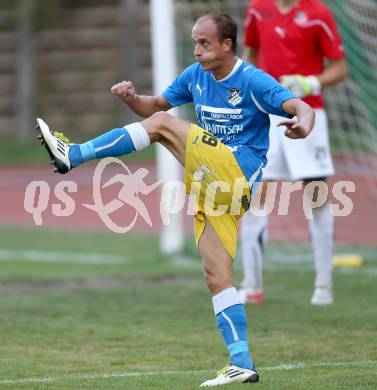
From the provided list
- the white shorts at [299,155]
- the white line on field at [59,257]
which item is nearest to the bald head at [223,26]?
the white shorts at [299,155]

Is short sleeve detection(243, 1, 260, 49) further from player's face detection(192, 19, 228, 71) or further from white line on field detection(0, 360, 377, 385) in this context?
white line on field detection(0, 360, 377, 385)

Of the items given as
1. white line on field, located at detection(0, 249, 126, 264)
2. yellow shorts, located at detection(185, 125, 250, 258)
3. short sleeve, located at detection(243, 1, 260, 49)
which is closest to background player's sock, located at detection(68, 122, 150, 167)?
yellow shorts, located at detection(185, 125, 250, 258)

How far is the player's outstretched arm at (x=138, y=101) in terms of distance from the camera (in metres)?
6.00

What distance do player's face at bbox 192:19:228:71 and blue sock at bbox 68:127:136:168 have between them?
0.61m

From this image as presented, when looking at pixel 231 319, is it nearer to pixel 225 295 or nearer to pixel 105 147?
pixel 225 295

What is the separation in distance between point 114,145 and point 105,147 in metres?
0.05

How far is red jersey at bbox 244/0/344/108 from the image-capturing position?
8.33 metres

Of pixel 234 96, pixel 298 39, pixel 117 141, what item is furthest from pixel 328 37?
pixel 117 141

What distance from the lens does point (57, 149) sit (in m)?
5.33

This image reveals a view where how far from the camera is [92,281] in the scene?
1019 cm

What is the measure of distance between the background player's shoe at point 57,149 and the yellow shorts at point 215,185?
610 mm

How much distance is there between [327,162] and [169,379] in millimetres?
3244

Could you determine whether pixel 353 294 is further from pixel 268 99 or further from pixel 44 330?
pixel 268 99

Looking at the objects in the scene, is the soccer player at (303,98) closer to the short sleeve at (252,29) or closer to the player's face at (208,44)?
the short sleeve at (252,29)
